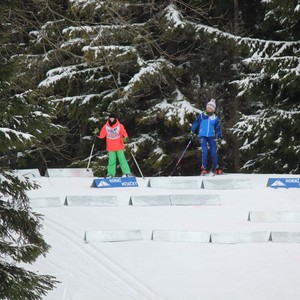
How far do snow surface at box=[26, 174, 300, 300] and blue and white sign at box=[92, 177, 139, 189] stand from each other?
160 cm

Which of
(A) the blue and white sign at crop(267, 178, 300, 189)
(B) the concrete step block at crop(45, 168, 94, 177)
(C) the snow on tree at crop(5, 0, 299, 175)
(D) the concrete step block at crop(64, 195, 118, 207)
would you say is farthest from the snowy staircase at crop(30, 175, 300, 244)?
(C) the snow on tree at crop(5, 0, 299, 175)

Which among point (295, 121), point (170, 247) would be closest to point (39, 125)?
point (170, 247)

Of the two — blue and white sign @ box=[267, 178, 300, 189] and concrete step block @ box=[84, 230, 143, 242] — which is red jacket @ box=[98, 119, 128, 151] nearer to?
blue and white sign @ box=[267, 178, 300, 189]

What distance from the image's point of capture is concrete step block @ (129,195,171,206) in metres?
13.6

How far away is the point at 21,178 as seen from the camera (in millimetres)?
5887

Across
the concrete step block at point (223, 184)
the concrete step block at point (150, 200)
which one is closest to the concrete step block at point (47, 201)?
the concrete step block at point (150, 200)

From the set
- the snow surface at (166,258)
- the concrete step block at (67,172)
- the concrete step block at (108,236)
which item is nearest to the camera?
the snow surface at (166,258)

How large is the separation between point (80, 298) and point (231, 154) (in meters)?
21.2

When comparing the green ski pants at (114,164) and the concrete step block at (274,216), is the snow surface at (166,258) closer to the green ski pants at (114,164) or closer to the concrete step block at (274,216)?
the concrete step block at (274,216)

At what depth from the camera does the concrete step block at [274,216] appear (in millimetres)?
12688

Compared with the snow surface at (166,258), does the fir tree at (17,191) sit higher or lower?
higher

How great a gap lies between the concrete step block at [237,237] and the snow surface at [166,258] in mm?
133

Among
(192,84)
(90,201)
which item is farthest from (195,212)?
(192,84)

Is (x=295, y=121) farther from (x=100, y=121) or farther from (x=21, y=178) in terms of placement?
(x=21, y=178)
